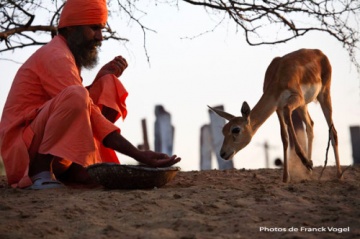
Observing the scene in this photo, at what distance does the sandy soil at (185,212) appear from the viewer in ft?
14.2

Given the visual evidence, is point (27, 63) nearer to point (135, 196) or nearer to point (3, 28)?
point (135, 196)

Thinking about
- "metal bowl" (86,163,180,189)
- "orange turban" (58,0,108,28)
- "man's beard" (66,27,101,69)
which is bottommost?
"metal bowl" (86,163,180,189)

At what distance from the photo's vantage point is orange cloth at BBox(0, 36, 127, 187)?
19.5 ft

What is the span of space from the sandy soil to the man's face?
1469mm

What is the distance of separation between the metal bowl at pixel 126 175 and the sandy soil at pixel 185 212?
0.12 m

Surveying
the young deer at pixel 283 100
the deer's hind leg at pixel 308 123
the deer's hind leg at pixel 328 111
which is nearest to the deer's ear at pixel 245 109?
the young deer at pixel 283 100

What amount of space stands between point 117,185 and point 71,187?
0.62 m

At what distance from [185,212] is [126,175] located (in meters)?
1.21

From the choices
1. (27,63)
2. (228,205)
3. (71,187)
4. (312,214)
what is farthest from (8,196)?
(312,214)

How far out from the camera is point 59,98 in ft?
19.6

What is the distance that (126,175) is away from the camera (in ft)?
19.2

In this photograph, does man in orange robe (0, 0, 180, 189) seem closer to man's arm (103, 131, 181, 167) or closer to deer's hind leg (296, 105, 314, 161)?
man's arm (103, 131, 181, 167)

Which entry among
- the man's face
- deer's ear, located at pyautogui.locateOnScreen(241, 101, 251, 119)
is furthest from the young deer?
the man's face

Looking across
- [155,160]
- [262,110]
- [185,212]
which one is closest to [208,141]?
[262,110]
